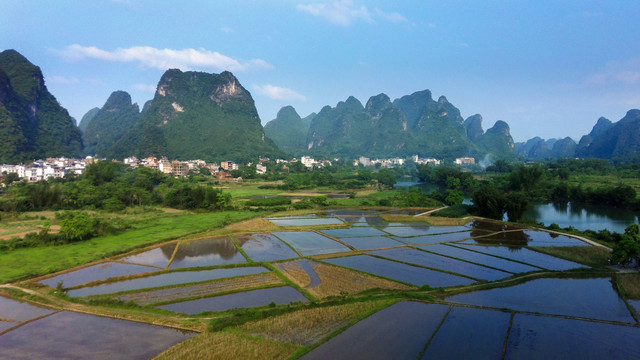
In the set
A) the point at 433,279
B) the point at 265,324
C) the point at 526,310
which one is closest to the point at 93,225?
the point at 265,324

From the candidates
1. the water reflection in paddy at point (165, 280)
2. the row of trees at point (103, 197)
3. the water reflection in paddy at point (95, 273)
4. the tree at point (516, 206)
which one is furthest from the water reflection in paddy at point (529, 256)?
the row of trees at point (103, 197)

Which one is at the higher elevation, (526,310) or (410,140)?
(410,140)

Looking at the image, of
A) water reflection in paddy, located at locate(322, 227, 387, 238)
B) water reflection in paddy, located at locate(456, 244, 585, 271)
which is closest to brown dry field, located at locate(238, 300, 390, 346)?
water reflection in paddy, located at locate(456, 244, 585, 271)

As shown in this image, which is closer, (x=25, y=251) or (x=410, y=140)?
(x=25, y=251)

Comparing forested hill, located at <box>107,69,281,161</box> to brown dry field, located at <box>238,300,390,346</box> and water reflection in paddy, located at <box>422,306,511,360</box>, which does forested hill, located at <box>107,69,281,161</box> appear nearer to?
brown dry field, located at <box>238,300,390,346</box>

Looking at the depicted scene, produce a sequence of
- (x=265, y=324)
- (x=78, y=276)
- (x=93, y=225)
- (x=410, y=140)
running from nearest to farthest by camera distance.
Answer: (x=265, y=324)
(x=78, y=276)
(x=93, y=225)
(x=410, y=140)

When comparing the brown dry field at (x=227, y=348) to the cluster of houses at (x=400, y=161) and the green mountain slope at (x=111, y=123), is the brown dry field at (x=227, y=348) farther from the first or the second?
the cluster of houses at (x=400, y=161)

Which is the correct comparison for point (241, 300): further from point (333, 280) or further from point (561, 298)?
point (561, 298)

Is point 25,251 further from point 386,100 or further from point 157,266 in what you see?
point 386,100
